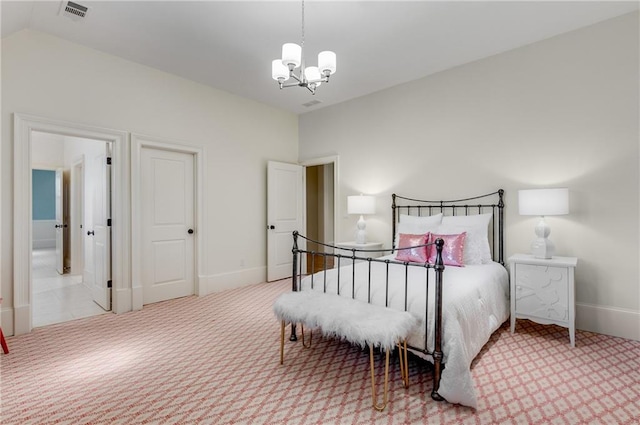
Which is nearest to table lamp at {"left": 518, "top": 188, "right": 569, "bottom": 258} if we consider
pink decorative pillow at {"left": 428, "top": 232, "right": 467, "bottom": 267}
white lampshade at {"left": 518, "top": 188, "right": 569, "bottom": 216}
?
white lampshade at {"left": 518, "top": 188, "right": 569, "bottom": 216}

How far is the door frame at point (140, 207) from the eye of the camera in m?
3.73

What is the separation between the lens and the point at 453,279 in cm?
248

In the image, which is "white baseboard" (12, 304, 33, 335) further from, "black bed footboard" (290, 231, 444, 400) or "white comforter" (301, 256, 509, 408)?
"white comforter" (301, 256, 509, 408)

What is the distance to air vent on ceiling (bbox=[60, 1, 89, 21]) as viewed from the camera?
2.71 meters

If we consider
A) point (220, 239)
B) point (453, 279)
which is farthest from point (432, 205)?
point (220, 239)

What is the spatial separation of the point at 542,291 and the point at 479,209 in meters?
1.12

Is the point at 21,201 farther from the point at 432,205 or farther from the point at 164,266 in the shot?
the point at 432,205

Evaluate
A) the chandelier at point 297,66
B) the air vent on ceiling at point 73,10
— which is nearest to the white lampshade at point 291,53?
the chandelier at point 297,66

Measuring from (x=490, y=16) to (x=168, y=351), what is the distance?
4.05 metres

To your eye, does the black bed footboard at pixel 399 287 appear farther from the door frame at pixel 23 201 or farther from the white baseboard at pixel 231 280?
the door frame at pixel 23 201

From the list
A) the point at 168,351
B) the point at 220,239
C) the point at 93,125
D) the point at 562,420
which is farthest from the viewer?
the point at 220,239

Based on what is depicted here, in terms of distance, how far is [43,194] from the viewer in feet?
30.9

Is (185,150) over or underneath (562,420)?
over

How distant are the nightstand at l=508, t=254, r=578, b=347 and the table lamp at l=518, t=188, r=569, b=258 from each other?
98 millimetres
